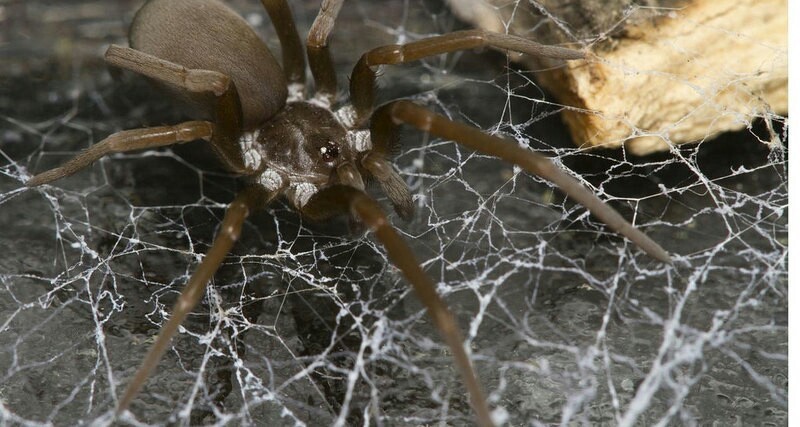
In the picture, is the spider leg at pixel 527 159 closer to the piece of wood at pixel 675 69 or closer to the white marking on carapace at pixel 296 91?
the piece of wood at pixel 675 69

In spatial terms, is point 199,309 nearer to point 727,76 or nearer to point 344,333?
point 344,333

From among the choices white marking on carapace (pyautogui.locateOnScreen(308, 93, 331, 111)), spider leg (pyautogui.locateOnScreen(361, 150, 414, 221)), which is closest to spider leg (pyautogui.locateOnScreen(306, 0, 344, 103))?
white marking on carapace (pyautogui.locateOnScreen(308, 93, 331, 111))

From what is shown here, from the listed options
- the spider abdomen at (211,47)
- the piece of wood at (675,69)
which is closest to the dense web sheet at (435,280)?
the piece of wood at (675,69)

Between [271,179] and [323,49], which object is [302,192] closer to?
[271,179]

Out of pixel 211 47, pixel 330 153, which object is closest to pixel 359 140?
pixel 330 153

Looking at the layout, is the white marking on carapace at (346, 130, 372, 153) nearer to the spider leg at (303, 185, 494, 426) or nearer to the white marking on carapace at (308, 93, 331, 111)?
the white marking on carapace at (308, 93, 331, 111)

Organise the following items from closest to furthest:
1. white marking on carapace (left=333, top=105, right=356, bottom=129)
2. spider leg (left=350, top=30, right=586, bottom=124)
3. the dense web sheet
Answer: the dense web sheet
spider leg (left=350, top=30, right=586, bottom=124)
white marking on carapace (left=333, top=105, right=356, bottom=129)
